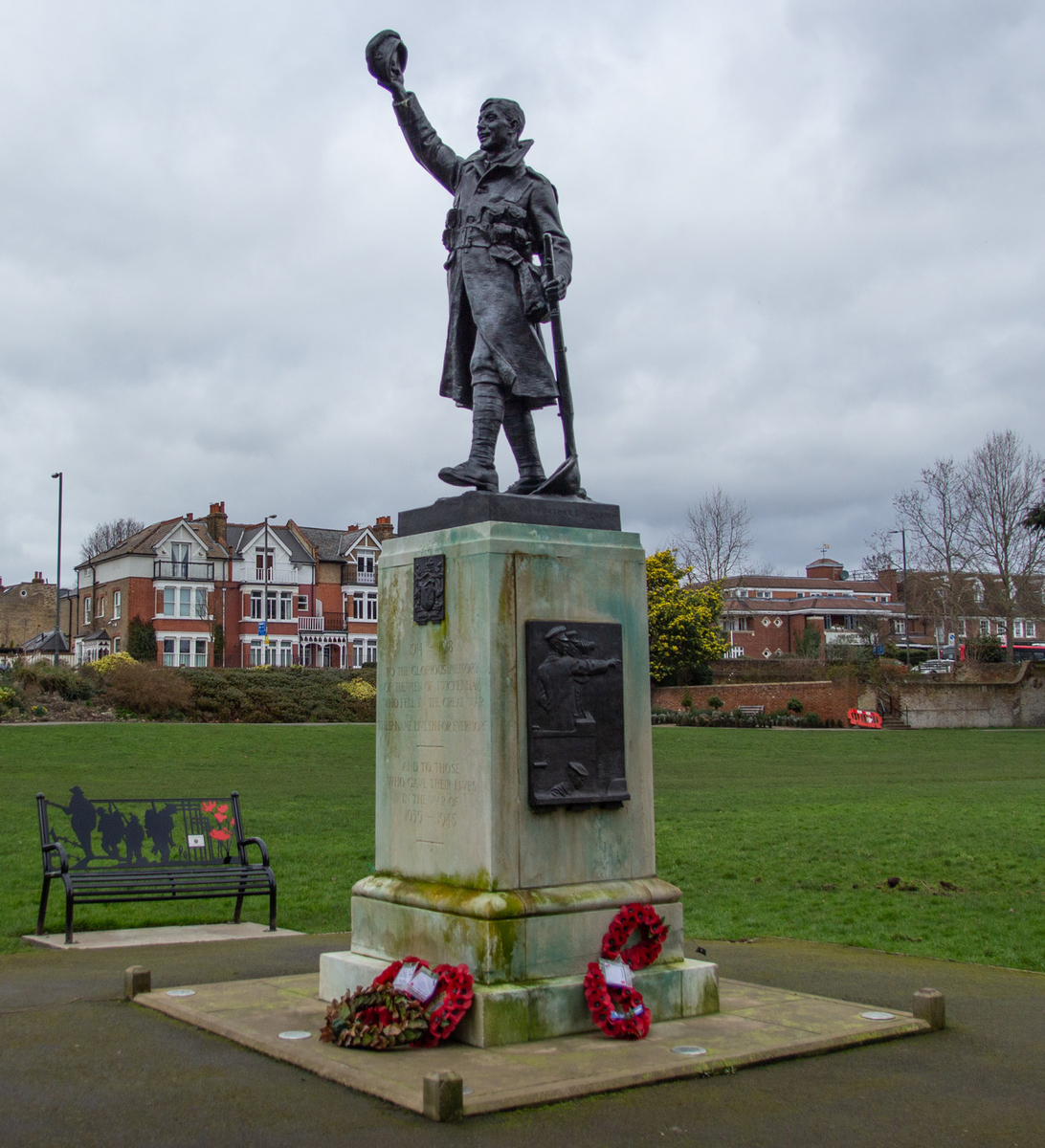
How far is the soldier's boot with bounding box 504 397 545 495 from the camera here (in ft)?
23.2

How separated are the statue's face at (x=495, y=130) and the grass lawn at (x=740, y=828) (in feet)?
19.8

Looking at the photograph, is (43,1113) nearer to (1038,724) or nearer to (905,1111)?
(905,1111)

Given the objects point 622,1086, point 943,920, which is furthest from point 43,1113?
point 943,920

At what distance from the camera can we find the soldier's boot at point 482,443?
6684 millimetres

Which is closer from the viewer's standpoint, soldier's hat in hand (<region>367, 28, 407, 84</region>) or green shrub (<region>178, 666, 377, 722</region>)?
soldier's hat in hand (<region>367, 28, 407, 84</region>)

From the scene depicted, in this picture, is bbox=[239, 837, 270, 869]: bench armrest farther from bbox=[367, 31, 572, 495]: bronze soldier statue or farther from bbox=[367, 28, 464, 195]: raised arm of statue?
bbox=[367, 28, 464, 195]: raised arm of statue

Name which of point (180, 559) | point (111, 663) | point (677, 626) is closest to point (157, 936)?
point (111, 663)

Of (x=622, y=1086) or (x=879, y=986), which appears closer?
(x=622, y=1086)

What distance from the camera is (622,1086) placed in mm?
4871

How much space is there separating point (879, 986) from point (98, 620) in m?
65.6

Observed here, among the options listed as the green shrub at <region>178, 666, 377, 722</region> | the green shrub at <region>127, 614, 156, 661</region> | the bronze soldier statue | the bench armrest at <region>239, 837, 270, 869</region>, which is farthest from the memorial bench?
the green shrub at <region>127, 614, 156, 661</region>

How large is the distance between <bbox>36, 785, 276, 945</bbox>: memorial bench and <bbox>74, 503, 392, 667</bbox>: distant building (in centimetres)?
5439

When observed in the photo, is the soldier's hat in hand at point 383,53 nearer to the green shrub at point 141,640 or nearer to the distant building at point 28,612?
the green shrub at point 141,640

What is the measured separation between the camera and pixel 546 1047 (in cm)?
541
